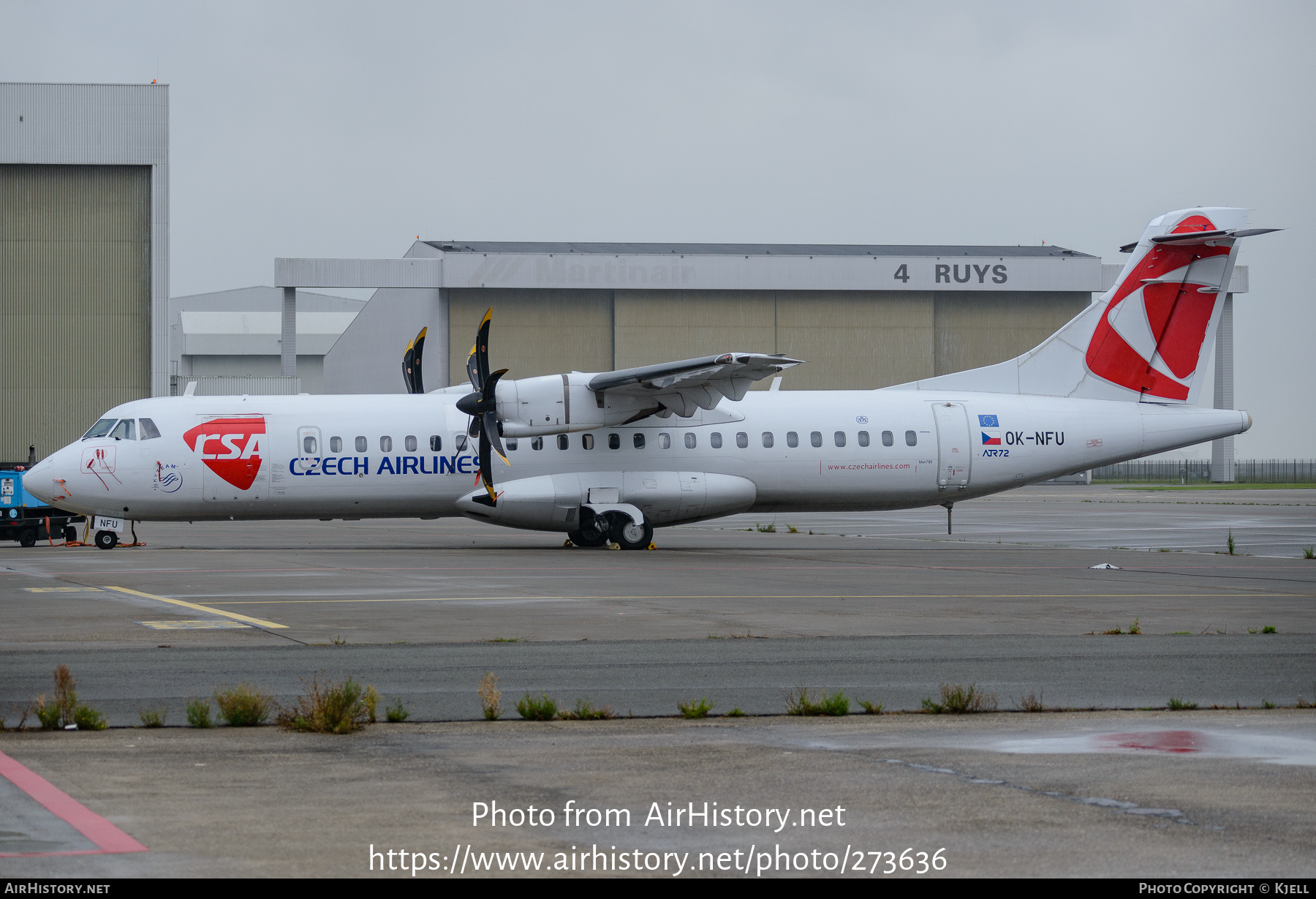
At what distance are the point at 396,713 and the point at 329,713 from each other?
609 millimetres

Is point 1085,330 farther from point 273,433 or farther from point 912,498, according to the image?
point 273,433

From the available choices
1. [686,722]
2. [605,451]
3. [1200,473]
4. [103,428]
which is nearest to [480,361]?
[605,451]

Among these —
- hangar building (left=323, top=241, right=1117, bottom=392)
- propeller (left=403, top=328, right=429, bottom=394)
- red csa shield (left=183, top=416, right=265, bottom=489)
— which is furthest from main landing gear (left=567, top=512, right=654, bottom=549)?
hangar building (left=323, top=241, right=1117, bottom=392)

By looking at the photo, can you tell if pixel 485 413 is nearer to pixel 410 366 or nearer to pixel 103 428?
pixel 410 366

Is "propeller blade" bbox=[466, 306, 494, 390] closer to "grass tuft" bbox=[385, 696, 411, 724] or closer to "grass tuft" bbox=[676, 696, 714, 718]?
"grass tuft" bbox=[385, 696, 411, 724]

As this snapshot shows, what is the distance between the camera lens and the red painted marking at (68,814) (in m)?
5.67

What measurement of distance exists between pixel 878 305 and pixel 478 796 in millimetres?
75093

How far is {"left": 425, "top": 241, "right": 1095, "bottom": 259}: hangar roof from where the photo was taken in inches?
3125

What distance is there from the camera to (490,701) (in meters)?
9.33

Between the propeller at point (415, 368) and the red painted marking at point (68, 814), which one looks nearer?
the red painted marking at point (68, 814)

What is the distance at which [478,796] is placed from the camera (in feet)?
22.2

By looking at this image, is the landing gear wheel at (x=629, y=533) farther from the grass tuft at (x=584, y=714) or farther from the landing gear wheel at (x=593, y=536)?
the grass tuft at (x=584, y=714)

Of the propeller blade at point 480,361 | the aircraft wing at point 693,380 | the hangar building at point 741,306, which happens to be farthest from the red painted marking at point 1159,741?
the hangar building at point 741,306

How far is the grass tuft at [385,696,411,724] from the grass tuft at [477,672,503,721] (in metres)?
0.52
